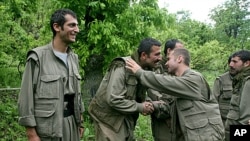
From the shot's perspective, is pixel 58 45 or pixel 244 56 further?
pixel 244 56

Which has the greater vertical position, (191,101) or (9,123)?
(191,101)

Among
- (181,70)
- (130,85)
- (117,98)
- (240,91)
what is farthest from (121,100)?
(240,91)

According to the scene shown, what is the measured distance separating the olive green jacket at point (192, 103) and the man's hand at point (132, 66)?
0.06 m


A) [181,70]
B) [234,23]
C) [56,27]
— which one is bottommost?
[181,70]

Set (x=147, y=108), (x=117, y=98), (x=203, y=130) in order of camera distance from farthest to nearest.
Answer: (x=147, y=108)
(x=117, y=98)
(x=203, y=130)

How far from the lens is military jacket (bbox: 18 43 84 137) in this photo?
3.40m

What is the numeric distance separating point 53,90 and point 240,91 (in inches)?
94.4

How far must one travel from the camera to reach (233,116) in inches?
186

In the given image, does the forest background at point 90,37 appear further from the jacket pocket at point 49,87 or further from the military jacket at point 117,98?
the jacket pocket at point 49,87

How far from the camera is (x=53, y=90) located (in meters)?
3.49

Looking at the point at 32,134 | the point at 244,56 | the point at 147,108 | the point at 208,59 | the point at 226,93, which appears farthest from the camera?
the point at 208,59

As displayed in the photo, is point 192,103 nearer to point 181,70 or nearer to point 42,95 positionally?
point 181,70

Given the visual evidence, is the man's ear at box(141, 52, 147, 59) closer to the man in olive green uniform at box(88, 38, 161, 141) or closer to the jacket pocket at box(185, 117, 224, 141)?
the man in olive green uniform at box(88, 38, 161, 141)

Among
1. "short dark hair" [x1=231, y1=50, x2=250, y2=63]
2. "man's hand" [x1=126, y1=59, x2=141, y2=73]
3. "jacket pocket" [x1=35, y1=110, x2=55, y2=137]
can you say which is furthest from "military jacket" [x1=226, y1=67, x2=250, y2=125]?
"jacket pocket" [x1=35, y1=110, x2=55, y2=137]
